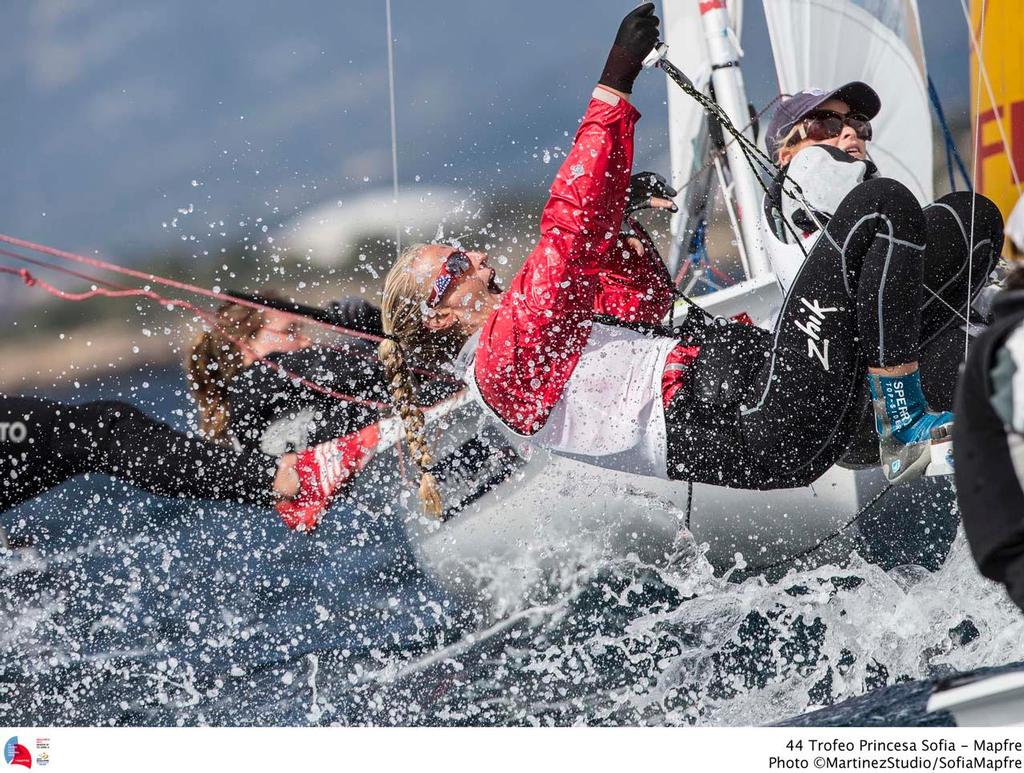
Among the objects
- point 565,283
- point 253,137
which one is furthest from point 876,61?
point 253,137

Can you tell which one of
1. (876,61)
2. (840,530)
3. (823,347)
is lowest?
(840,530)

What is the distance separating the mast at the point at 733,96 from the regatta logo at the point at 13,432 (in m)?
1.18

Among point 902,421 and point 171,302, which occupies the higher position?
point 171,302

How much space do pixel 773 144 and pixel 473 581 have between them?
0.84m

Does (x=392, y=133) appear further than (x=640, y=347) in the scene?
Yes

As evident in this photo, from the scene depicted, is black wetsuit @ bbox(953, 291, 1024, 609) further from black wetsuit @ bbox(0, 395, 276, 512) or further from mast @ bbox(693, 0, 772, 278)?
black wetsuit @ bbox(0, 395, 276, 512)

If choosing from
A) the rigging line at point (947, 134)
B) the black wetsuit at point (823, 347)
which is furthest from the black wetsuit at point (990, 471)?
the rigging line at point (947, 134)

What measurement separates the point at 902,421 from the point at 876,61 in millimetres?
618

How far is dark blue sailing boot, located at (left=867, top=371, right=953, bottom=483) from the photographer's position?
1384mm

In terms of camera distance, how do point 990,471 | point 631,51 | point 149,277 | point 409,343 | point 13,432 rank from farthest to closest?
point 149,277, point 13,432, point 409,343, point 631,51, point 990,471

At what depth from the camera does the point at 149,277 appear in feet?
5.82

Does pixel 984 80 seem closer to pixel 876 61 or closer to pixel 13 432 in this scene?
pixel 876 61

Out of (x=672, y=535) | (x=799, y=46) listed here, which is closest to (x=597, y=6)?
(x=799, y=46)
